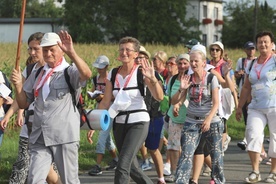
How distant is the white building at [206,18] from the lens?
3440 inches

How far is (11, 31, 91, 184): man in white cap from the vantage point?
6246 millimetres

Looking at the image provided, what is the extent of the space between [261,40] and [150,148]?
206 cm

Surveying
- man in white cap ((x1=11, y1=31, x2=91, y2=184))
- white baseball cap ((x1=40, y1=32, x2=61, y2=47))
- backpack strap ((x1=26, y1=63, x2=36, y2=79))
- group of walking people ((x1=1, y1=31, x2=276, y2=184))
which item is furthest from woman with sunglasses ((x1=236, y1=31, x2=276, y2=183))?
white baseball cap ((x1=40, y1=32, x2=61, y2=47))

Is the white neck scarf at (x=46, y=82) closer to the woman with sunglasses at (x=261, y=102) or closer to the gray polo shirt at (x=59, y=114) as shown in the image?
the gray polo shirt at (x=59, y=114)

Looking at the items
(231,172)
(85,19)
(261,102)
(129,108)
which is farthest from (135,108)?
(85,19)

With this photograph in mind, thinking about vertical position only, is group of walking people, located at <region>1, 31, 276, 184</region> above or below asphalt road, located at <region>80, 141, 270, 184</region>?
above

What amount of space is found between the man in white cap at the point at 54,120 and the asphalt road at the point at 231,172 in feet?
9.78

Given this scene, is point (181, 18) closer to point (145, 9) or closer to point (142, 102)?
point (145, 9)

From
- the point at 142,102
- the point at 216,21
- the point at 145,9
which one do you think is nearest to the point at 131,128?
the point at 142,102

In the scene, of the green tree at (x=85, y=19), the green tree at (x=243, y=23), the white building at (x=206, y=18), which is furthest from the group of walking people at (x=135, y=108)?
the white building at (x=206, y=18)

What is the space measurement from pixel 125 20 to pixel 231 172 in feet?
184

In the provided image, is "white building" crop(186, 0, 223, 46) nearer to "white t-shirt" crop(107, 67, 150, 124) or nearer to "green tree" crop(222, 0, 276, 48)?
"green tree" crop(222, 0, 276, 48)

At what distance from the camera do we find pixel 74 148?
20.8 ft

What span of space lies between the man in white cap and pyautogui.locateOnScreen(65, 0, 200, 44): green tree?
5796 cm
